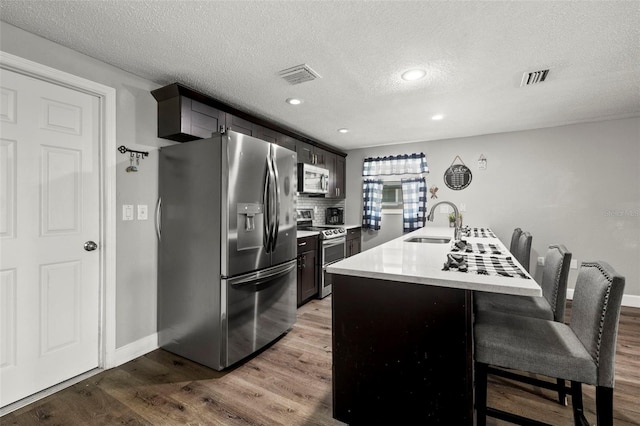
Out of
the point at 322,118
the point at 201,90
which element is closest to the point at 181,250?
the point at 201,90

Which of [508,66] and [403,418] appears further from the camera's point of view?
[508,66]

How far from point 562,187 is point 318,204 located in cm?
348

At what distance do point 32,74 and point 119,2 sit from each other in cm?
86

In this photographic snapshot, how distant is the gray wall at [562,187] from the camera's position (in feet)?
11.9

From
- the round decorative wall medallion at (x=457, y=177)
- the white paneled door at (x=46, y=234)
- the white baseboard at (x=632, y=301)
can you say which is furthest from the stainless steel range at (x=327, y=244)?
the white baseboard at (x=632, y=301)

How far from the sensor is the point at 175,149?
2475 mm

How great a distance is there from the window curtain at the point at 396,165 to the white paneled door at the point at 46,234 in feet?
12.8

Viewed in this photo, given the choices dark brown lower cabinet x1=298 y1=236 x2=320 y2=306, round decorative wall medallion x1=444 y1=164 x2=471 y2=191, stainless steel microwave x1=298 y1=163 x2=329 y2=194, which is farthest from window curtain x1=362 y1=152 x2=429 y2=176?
dark brown lower cabinet x1=298 y1=236 x2=320 y2=306

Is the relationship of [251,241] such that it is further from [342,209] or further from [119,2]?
[342,209]

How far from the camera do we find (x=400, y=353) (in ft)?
4.81

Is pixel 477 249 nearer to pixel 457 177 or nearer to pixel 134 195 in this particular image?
pixel 457 177

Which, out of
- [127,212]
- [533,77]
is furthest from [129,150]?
[533,77]

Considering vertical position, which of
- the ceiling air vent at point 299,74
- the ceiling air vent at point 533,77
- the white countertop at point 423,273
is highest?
the ceiling air vent at point 299,74

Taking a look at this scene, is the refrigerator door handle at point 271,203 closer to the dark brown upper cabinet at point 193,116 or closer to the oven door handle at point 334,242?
the dark brown upper cabinet at point 193,116
